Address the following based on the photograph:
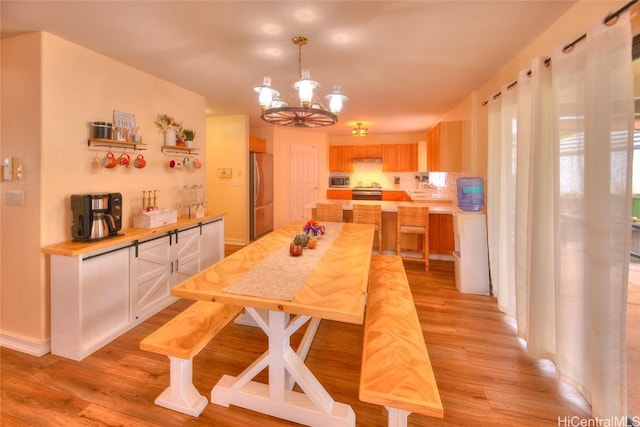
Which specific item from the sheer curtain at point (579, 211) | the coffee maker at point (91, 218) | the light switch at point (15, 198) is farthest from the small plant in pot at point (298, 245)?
the light switch at point (15, 198)

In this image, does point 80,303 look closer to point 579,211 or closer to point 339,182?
point 579,211

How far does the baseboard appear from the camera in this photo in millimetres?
2168

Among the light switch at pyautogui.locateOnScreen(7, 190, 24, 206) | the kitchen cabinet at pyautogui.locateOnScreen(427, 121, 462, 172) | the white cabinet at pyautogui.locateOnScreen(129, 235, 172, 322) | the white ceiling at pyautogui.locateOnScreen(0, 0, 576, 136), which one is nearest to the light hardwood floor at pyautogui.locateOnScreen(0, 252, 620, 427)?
the white cabinet at pyautogui.locateOnScreen(129, 235, 172, 322)

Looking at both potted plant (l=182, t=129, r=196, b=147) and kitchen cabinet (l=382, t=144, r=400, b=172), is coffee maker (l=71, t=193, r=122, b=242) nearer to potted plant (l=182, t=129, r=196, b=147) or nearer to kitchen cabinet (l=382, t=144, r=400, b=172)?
potted plant (l=182, t=129, r=196, b=147)

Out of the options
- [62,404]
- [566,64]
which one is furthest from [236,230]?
[566,64]

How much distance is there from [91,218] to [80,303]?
65cm

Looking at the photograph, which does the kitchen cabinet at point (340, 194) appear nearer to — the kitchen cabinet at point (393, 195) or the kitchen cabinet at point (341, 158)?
the kitchen cabinet at point (341, 158)

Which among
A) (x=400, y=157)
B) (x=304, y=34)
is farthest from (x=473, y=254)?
(x=400, y=157)

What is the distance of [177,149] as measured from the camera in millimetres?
3506

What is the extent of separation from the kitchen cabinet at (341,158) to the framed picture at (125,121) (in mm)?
4933

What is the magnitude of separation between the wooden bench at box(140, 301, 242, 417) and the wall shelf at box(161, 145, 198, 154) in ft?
7.37

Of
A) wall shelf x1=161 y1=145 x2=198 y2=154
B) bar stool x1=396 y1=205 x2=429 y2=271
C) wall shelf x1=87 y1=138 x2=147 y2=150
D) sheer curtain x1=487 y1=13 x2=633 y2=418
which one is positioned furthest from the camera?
bar stool x1=396 y1=205 x2=429 y2=271

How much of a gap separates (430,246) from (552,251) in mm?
2558

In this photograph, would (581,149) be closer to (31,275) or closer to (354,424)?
(354,424)
